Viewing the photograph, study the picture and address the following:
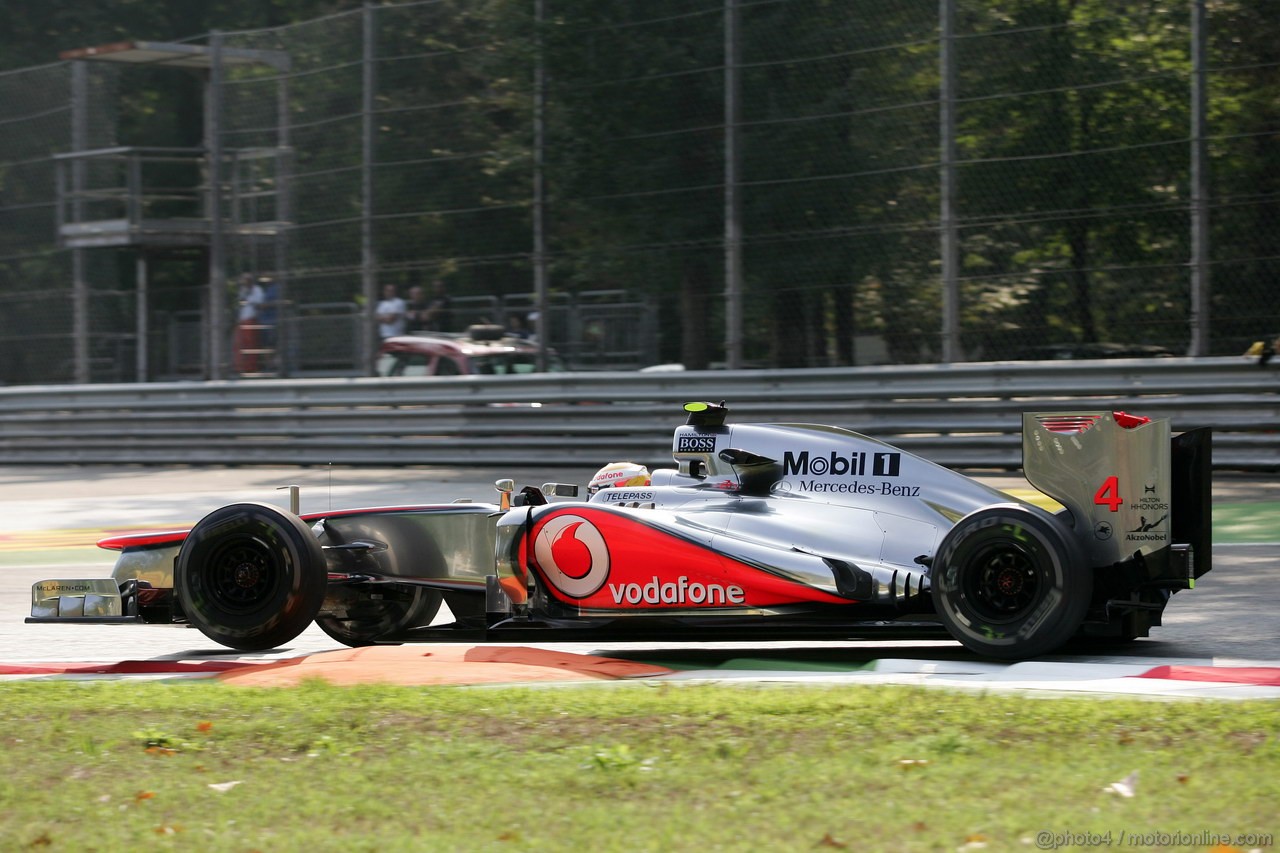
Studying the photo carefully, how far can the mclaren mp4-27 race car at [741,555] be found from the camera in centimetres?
689

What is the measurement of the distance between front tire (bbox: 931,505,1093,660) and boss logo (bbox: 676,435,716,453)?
157cm

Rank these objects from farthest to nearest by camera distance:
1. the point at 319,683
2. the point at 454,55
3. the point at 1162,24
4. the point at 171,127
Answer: the point at 171,127, the point at 454,55, the point at 1162,24, the point at 319,683

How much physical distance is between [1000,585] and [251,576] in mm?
3420

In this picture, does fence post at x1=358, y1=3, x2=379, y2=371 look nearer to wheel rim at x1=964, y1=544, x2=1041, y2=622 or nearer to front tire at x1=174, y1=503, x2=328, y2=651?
front tire at x1=174, y1=503, x2=328, y2=651

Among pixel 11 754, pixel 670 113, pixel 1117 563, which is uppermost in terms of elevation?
pixel 670 113

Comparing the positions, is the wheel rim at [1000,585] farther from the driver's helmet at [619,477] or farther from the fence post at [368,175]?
the fence post at [368,175]

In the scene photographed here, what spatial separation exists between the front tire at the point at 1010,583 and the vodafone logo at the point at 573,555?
147cm

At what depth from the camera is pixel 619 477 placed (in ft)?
27.1

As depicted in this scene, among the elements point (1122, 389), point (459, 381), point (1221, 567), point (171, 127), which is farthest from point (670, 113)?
point (171, 127)

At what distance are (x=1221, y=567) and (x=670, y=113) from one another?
26.2ft

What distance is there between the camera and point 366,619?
8406 millimetres

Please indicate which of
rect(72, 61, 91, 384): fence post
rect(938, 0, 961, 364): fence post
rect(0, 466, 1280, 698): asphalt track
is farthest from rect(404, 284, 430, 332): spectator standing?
rect(0, 466, 1280, 698): asphalt track

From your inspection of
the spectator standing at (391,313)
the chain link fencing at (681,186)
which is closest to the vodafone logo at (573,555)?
the chain link fencing at (681,186)

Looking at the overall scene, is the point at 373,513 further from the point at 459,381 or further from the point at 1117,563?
the point at 459,381
